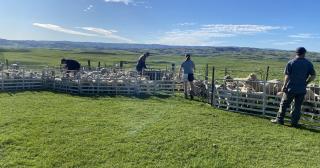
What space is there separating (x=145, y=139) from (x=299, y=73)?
503 cm

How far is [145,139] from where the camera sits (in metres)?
9.65

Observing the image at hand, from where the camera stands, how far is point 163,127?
35.4 ft

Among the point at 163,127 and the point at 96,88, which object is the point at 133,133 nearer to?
the point at 163,127

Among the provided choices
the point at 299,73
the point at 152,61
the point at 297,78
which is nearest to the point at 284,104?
the point at 297,78

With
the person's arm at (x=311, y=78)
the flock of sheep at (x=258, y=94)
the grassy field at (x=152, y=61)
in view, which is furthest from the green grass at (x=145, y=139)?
the grassy field at (x=152, y=61)

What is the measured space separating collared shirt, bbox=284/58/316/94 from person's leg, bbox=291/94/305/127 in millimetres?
227

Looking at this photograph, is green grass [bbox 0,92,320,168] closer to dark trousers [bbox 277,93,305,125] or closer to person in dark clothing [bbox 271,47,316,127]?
dark trousers [bbox 277,93,305,125]

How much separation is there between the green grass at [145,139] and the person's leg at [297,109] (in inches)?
17.2

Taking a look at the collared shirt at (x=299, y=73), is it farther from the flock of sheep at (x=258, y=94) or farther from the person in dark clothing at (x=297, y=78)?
the flock of sheep at (x=258, y=94)

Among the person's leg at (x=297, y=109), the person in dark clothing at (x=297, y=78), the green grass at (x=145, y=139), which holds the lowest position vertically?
the green grass at (x=145, y=139)

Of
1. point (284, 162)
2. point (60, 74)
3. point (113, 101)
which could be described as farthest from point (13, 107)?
point (284, 162)

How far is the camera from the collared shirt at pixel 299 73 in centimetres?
1093

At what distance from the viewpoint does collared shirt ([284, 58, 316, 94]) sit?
10.9 meters

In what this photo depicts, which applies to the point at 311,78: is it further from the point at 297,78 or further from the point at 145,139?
the point at 145,139
